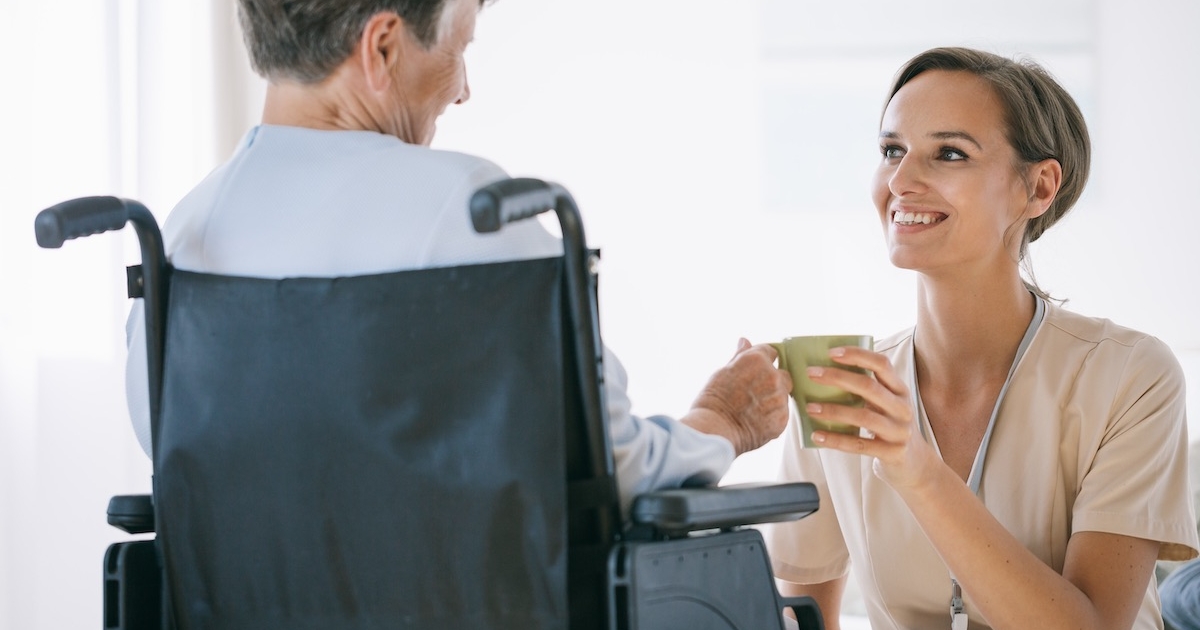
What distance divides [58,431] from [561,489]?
6.97 ft

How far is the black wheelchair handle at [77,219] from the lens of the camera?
102cm

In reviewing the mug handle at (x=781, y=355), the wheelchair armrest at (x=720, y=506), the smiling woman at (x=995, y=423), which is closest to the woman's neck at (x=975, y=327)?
the smiling woman at (x=995, y=423)

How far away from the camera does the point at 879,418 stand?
48.2 inches

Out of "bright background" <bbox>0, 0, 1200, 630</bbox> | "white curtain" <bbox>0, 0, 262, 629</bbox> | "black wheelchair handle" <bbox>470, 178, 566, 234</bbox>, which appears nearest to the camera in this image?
"black wheelchair handle" <bbox>470, 178, 566, 234</bbox>

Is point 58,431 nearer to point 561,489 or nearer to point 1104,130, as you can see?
point 561,489

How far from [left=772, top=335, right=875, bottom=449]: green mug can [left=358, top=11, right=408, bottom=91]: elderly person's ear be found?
1.56 ft

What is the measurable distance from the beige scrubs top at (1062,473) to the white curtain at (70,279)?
5.87ft

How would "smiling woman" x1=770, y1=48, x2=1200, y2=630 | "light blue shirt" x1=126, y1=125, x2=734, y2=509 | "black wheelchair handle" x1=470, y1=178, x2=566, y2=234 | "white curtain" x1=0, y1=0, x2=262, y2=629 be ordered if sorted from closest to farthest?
"black wheelchair handle" x1=470, y1=178, x2=566, y2=234
"light blue shirt" x1=126, y1=125, x2=734, y2=509
"smiling woman" x1=770, y1=48, x2=1200, y2=630
"white curtain" x1=0, y1=0, x2=262, y2=629

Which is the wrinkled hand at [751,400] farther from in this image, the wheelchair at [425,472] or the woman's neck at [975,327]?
the woman's neck at [975,327]

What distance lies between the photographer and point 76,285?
266 cm

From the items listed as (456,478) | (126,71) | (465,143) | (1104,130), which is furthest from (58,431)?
(1104,130)

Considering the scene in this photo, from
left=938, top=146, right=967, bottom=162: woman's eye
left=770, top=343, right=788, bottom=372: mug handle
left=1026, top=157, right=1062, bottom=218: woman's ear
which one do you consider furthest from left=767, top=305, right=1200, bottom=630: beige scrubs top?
left=770, top=343, right=788, bottom=372: mug handle

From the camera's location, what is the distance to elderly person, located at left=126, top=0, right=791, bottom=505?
3.24 feet

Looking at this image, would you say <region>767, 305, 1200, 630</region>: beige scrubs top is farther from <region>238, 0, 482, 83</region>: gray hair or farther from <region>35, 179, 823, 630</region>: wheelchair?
<region>238, 0, 482, 83</region>: gray hair
